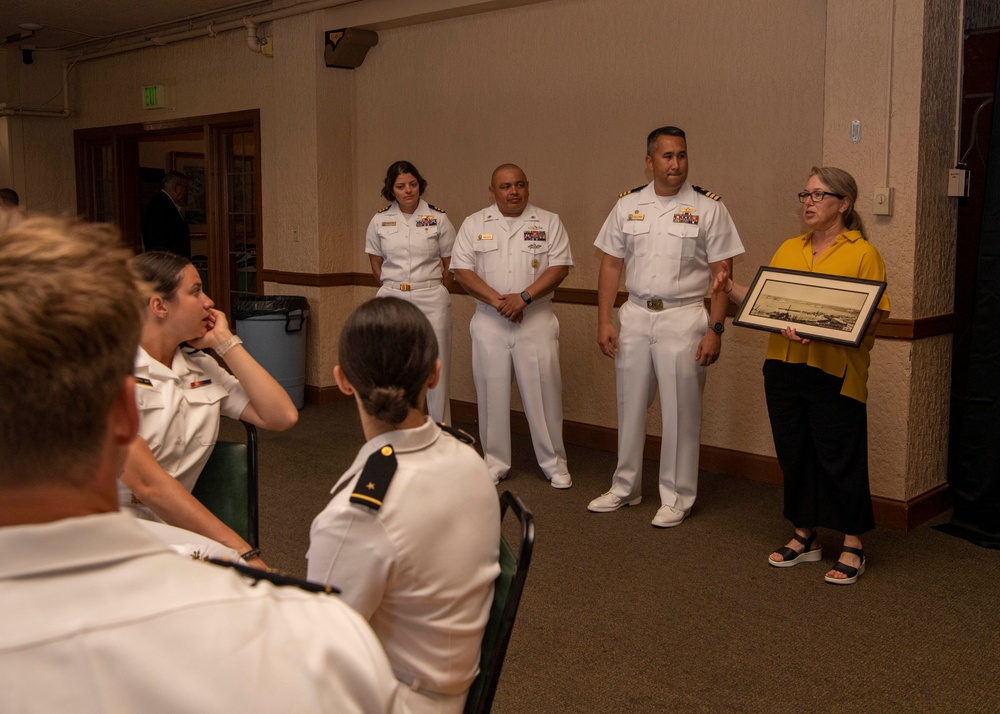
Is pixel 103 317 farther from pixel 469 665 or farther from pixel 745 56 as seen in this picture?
pixel 745 56

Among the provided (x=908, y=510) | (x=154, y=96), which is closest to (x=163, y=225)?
(x=154, y=96)

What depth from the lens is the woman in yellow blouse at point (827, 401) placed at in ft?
11.6

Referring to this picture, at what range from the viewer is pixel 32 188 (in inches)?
349

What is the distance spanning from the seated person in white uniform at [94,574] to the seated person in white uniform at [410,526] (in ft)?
2.17

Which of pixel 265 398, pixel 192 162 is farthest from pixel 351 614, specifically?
pixel 192 162

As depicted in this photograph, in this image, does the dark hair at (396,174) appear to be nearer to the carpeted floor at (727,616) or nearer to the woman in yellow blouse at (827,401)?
the carpeted floor at (727,616)

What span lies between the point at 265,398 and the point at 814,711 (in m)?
1.77

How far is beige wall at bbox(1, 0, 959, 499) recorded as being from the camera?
4.04 m

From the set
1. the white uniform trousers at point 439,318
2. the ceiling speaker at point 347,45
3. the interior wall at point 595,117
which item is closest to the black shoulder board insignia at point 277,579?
the interior wall at point 595,117

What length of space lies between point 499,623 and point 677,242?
2.90 m

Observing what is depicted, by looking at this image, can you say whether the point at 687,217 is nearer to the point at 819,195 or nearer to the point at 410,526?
the point at 819,195

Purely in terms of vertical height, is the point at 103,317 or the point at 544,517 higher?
the point at 103,317

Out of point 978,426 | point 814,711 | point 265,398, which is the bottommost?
point 814,711

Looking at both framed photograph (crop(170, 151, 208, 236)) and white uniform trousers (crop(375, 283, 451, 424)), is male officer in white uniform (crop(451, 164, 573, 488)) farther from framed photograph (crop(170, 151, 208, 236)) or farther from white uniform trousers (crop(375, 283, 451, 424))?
framed photograph (crop(170, 151, 208, 236))
